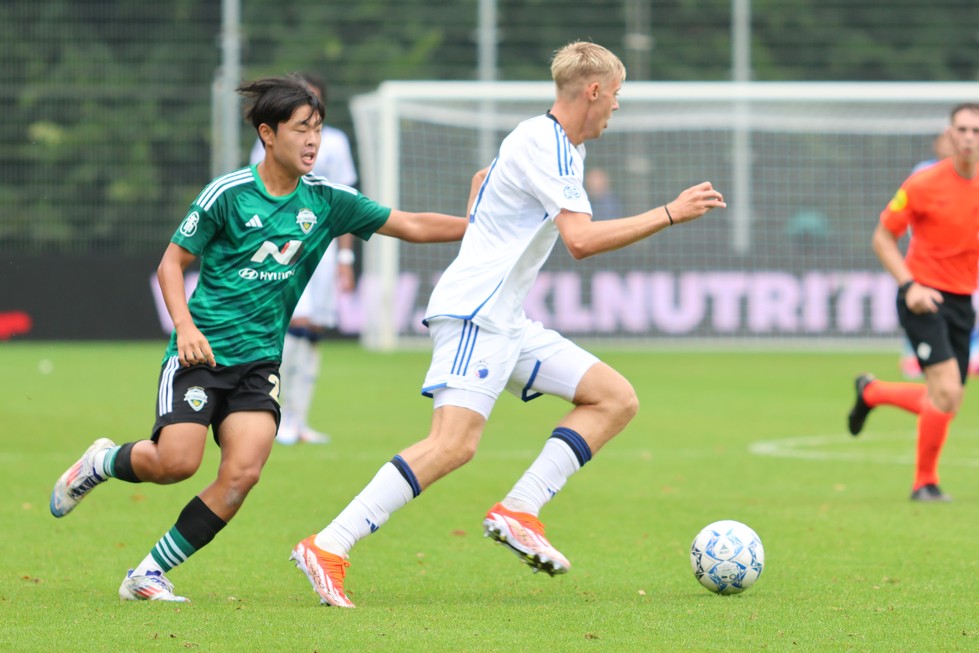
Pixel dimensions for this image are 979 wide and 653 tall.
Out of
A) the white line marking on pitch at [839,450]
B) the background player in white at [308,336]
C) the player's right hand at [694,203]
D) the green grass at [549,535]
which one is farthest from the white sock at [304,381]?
the player's right hand at [694,203]

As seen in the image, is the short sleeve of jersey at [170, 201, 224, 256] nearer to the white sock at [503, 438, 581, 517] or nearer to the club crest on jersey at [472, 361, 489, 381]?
the club crest on jersey at [472, 361, 489, 381]

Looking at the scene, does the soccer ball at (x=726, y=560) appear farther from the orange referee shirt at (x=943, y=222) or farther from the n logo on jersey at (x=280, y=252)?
the orange referee shirt at (x=943, y=222)

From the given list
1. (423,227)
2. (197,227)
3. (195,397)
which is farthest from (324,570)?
(423,227)

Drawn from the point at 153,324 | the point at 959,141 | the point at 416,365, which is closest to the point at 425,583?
the point at 959,141

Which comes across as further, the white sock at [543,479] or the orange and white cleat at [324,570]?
the white sock at [543,479]

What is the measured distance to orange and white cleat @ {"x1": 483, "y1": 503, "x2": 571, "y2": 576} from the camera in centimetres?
541

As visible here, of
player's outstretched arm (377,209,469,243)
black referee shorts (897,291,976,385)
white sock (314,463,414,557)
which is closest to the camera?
white sock (314,463,414,557)

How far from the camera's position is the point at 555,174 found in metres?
5.39

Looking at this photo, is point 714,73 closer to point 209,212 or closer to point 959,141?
point 959,141

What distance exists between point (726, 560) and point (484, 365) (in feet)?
3.47

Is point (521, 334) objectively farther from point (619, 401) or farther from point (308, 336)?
point (308, 336)

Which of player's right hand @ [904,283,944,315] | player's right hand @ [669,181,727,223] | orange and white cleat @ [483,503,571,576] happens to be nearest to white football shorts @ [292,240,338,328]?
player's right hand @ [904,283,944,315]

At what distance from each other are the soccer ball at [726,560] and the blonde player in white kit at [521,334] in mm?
495

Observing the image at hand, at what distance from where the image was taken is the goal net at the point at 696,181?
20156 mm
